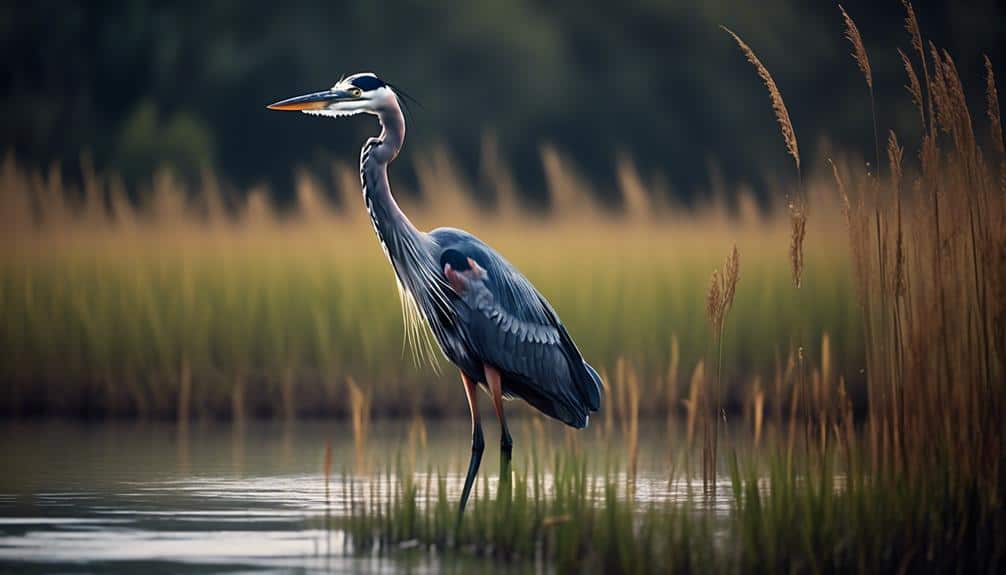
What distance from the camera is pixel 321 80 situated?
2953cm

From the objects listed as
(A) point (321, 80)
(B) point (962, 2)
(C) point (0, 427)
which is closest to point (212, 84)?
(A) point (321, 80)

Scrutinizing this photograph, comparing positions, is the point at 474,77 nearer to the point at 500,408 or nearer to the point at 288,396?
the point at 288,396

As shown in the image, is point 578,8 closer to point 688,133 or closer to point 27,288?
point 688,133

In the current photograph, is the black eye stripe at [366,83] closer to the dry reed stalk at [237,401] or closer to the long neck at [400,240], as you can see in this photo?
the long neck at [400,240]

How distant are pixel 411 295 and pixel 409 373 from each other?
152 inches

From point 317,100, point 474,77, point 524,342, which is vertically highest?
point 474,77

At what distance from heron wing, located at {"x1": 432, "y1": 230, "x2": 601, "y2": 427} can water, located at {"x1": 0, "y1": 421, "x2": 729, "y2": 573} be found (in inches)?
7.8

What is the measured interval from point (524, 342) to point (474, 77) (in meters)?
22.9

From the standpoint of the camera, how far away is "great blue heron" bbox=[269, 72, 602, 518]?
7.61 m

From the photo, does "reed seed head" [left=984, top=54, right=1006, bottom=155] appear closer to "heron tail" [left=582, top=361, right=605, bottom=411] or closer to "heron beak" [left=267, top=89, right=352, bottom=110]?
"heron tail" [left=582, top=361, right=605, bottom=411]

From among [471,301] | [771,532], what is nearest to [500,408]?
[471,301]

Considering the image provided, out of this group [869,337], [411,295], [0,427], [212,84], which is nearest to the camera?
[869,337]

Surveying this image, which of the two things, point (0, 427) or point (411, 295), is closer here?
point (411, 295)

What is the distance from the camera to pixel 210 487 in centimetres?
816
